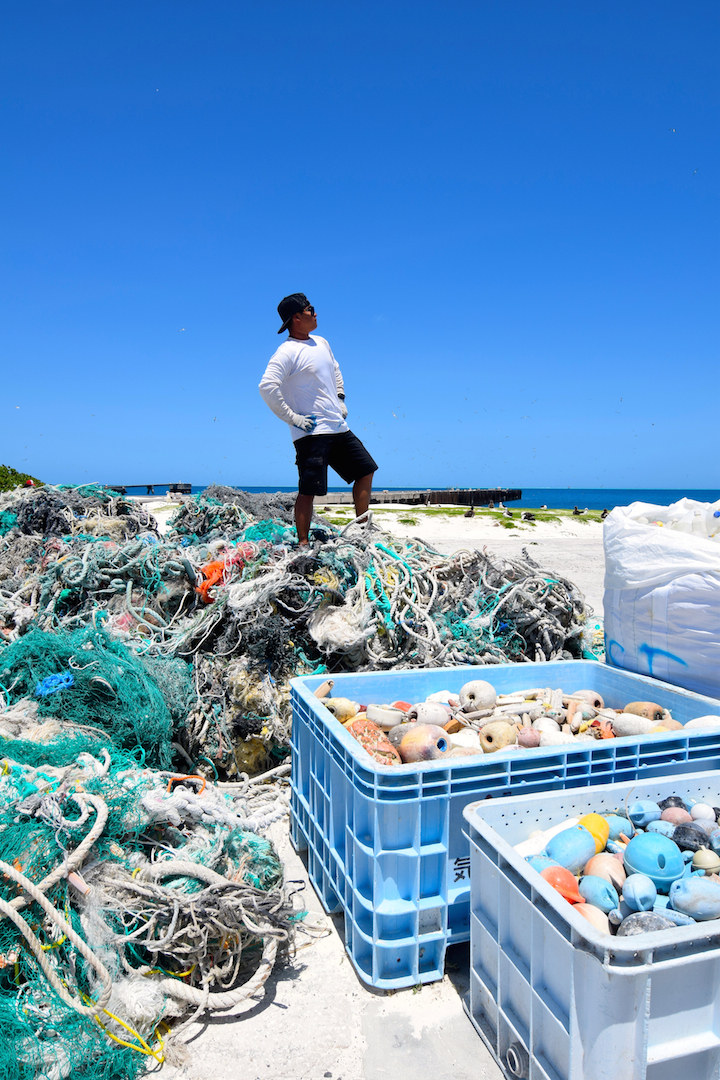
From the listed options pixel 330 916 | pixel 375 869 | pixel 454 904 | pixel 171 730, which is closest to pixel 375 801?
pixel 375 869

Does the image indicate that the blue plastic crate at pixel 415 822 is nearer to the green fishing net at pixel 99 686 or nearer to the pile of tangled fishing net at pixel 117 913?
the pile of tangled fishing net at pixel 117 913

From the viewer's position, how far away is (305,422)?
3988 millimetres

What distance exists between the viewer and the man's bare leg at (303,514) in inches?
160

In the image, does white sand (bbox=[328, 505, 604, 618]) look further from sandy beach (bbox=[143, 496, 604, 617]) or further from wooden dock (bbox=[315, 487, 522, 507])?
wooden dock (bbox=[315, 487, 522, 507])

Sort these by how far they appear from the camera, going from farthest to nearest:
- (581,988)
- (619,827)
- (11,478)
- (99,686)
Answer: (11,478), (99,686), (619,827), (581,988)

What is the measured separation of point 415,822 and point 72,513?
4376mm

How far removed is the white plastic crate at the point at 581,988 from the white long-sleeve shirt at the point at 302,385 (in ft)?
9.47

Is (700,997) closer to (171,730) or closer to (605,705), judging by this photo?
(605,705)

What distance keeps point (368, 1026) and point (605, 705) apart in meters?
1.55

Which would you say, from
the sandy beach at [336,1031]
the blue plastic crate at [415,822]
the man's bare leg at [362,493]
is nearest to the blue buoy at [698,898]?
the blue plastic crate at [415,822]

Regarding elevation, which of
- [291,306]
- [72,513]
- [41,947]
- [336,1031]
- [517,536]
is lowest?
[336,1031]

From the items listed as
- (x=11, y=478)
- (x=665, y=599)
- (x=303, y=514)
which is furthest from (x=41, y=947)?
(x=11, y=478)

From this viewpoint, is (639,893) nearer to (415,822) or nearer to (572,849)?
(572,849)

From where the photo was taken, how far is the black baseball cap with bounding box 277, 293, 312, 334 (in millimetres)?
4035
